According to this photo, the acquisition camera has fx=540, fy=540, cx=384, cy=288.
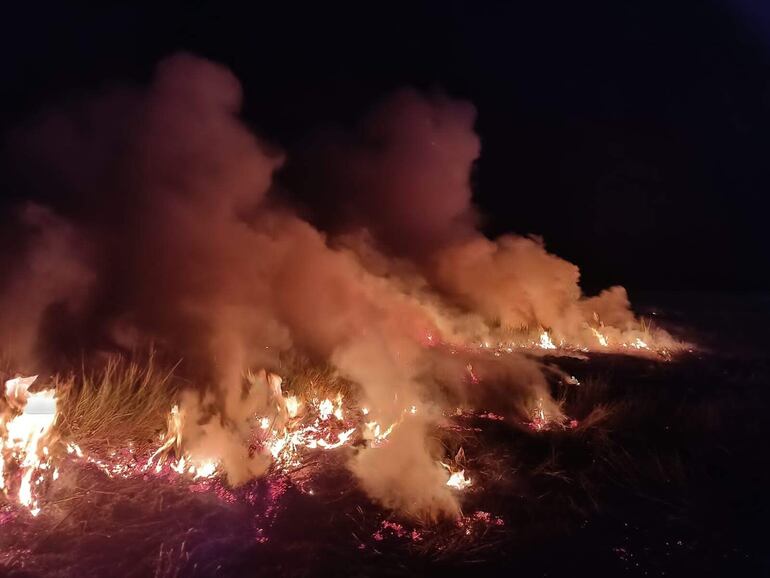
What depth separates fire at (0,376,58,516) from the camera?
3.33 m

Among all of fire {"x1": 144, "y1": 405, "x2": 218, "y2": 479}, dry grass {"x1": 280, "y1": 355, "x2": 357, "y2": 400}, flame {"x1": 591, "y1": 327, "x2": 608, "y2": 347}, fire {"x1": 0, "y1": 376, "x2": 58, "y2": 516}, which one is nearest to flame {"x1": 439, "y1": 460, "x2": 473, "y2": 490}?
dry grass {"x1": 280, "y1": 355, "x2": 357, "y2": 400}

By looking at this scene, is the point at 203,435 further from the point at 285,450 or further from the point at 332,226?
the point at 332,226

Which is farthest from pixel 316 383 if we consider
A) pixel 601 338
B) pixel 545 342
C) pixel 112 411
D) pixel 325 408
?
pixel 601 338

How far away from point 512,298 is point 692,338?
3.65m

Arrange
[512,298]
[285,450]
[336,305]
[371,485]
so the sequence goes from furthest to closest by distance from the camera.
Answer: [512,298], [336,305], [285,450], [371,485]

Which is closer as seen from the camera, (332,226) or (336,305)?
(336,305)

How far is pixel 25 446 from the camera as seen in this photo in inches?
135

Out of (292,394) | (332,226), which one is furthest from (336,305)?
(332,226)

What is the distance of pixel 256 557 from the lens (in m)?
3.01

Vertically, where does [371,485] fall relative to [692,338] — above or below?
below

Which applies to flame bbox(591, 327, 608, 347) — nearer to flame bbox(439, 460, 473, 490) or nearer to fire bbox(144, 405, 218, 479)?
flame bbox(439, 460, 473, 490)

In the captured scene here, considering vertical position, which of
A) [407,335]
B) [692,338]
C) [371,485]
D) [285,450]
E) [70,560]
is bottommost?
[70,560]

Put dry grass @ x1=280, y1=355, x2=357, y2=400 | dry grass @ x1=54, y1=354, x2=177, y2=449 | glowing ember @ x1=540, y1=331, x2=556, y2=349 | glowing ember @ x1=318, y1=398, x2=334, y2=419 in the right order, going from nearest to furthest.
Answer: dry grass @ x1=54, y1=354, x2=177, y2=449 → glowing ember @ x1=318, y1=398, x2=334, y2=419 → dry grass @ x1=280, y1=355, x2=357, y2=400 → glowing ember @ x1=540, y1=331, x2=556, y2=349

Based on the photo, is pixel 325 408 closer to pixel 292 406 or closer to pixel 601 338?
pixel 292 406
